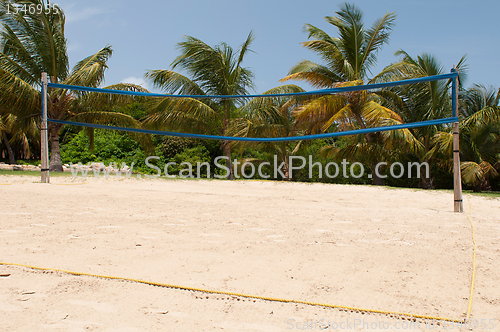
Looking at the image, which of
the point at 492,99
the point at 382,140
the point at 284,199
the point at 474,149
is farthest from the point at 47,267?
the point at 492,99

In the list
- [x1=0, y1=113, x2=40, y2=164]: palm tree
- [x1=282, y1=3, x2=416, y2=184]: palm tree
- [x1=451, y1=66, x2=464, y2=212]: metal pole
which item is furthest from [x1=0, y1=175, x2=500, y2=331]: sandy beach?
[x1=0, y1=113, x2=40, y2=164]: palm tree

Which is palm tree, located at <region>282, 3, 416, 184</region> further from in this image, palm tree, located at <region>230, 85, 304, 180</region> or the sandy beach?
the sandy beach

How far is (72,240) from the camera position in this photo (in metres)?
2.92

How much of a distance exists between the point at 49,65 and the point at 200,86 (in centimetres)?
461

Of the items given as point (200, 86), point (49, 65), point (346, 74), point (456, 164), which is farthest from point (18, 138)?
point (456, 164)

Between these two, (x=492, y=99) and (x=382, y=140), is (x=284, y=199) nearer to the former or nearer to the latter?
(x=382, y=140)

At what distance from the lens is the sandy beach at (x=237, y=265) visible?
1.78 metres

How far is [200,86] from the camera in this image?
12586 millimetres

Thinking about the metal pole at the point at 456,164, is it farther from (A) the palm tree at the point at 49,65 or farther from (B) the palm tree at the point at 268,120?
(A) the palm tree at the point at 49,65

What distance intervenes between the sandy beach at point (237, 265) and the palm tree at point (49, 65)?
711 centimetres

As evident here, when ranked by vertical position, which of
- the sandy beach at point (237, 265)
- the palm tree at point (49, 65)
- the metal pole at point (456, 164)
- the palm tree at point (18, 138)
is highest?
the palm tree at point (49, 65)

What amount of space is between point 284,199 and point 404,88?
7259 mm

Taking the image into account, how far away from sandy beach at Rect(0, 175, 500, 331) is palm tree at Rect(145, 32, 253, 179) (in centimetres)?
732

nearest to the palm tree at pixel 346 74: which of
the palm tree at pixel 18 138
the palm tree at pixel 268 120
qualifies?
the palm tree at pixel 268 120
